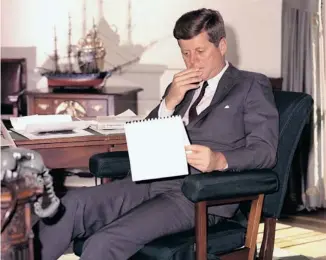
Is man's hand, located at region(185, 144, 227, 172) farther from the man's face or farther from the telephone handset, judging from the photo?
the telephone handset

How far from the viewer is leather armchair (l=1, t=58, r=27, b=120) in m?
5.28

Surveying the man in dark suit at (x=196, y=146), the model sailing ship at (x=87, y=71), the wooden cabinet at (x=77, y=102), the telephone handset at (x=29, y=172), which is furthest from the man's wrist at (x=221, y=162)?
the model sailing ship at (x=87, y=71)

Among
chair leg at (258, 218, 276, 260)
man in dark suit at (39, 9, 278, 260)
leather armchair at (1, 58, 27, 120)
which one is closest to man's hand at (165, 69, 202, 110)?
man in dark suit at (39, 9, 278, 260)

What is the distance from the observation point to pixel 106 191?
9.43ft

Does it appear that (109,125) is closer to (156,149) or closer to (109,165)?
(109,165)

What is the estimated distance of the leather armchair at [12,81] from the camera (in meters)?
5.28

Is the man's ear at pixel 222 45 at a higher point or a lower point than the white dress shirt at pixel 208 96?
higher

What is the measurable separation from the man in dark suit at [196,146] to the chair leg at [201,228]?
151mm

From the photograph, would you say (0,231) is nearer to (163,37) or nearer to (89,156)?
(89,156)

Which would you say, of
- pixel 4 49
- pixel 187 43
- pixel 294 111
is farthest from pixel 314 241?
pixel 4 49

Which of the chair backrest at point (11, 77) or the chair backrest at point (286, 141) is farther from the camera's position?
the chair backrest at point (11, 77)

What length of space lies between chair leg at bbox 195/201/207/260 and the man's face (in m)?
0.65

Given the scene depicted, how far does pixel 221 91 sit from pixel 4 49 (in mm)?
3061

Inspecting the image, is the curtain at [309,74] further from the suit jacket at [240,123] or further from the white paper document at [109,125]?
the suit jacket at [240,123]
